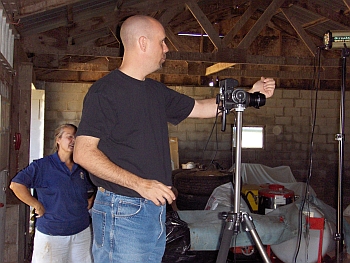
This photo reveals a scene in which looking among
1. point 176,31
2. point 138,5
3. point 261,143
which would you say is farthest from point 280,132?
point 138,5

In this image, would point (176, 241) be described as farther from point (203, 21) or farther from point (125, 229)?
point (203, 21)

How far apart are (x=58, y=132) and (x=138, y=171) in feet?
4.75

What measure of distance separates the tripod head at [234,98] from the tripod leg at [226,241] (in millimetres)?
412

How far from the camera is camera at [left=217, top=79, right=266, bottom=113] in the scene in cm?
187

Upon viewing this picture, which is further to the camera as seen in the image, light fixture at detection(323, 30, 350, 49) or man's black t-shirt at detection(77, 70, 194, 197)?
light fixture at detection(323, 30, 350, 49)

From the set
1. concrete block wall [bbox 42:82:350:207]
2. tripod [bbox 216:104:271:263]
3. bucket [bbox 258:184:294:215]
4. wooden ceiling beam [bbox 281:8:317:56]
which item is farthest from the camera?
concrete block wall [bbox 42:82:350:207]

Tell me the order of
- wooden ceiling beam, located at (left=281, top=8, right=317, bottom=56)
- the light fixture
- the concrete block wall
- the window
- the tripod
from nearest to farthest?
the tripod < the light fixture < wooden ceiling beam, located at (left=281, top=8, right=317, bottom=56) < the concrete block wall < the window

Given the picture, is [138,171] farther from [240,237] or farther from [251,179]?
[251,179]

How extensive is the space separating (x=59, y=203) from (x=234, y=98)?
1.40m

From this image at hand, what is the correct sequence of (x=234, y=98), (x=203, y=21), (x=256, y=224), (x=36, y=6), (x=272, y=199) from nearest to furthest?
(x=234, y=98) → (x=36, y=6) → (x=256, y=224) → (x=272, y=199) → (x=203, y=21)

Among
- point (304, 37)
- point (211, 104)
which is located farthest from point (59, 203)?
point (304, 37)

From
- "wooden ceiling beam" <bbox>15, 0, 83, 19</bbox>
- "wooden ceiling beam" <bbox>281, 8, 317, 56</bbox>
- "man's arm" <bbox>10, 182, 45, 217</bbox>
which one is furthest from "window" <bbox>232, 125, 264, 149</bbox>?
"man's arm" <bbox>10, 182, 45, 217</bbox>

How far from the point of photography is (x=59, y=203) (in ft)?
8.93

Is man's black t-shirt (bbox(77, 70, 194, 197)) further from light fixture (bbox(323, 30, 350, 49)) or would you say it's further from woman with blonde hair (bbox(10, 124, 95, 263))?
light fixture (bbox(323, 30, 350, 49))
